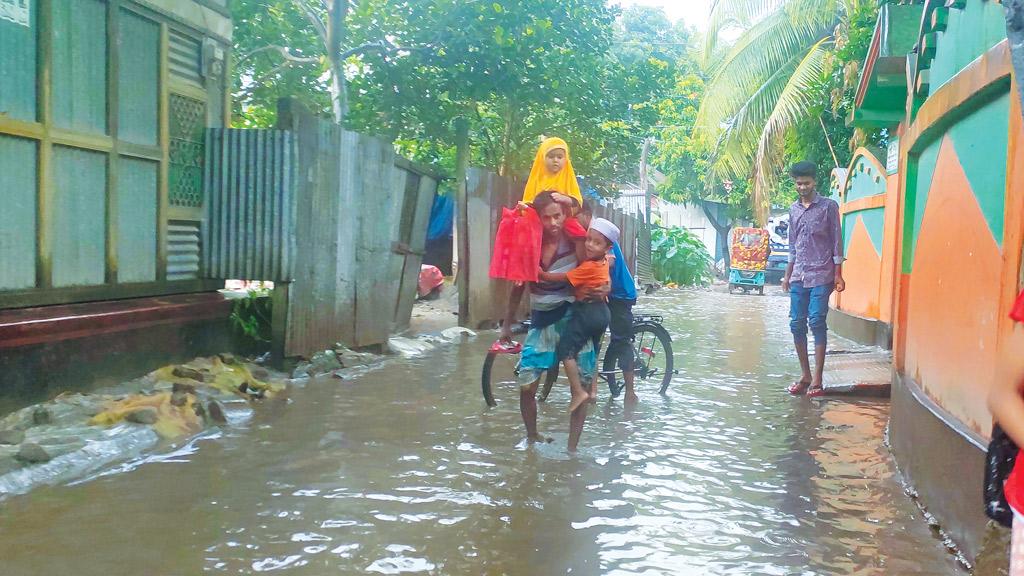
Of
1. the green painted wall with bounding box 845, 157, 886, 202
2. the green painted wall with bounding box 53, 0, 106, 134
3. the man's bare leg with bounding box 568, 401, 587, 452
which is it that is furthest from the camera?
the green painted wall with bounding box 845, 157, 886, 202

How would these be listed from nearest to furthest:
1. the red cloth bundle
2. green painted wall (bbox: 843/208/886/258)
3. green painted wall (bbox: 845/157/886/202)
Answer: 1. the red cloth bundle
2. green painted wall (bbox: 843/208/886/258)
3. green painted wall (bbox: 845/157/886/202)

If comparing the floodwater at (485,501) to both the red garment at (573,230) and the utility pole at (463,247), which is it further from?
the utility pole at (463,247)

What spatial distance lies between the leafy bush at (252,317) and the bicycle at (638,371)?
84.3 inches

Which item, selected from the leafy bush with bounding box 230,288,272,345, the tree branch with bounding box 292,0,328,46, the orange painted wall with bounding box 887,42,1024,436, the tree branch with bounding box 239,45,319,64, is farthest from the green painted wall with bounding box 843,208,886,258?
the tree branch with bounding box 239,45,319,64

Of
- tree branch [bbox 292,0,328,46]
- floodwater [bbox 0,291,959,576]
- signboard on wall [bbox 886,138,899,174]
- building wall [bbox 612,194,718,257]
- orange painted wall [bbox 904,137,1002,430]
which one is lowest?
floodwater [bbox 0,291,959,576]

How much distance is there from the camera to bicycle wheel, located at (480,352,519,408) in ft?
22.3

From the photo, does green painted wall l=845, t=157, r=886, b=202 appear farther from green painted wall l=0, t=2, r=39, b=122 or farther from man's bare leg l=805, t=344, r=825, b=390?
green painted wall l=0, t=2, r=39, b=122

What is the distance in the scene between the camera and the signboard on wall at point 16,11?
18.1ft

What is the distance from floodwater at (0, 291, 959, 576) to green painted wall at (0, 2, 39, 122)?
2.49 metres

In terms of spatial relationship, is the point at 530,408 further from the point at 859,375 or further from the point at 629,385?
the point at 859,375

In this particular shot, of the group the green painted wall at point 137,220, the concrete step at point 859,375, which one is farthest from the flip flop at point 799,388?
the green painted wall at point 137,220

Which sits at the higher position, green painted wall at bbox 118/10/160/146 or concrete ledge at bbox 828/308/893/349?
green painted wall at bbox 118/10/160/146

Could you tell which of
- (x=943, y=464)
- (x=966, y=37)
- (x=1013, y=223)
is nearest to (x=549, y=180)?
(x=966, y=37)

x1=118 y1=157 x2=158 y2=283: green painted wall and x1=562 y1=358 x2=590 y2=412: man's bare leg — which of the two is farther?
x1=118 y1=157 x2=158 y2=283: green painted wall
